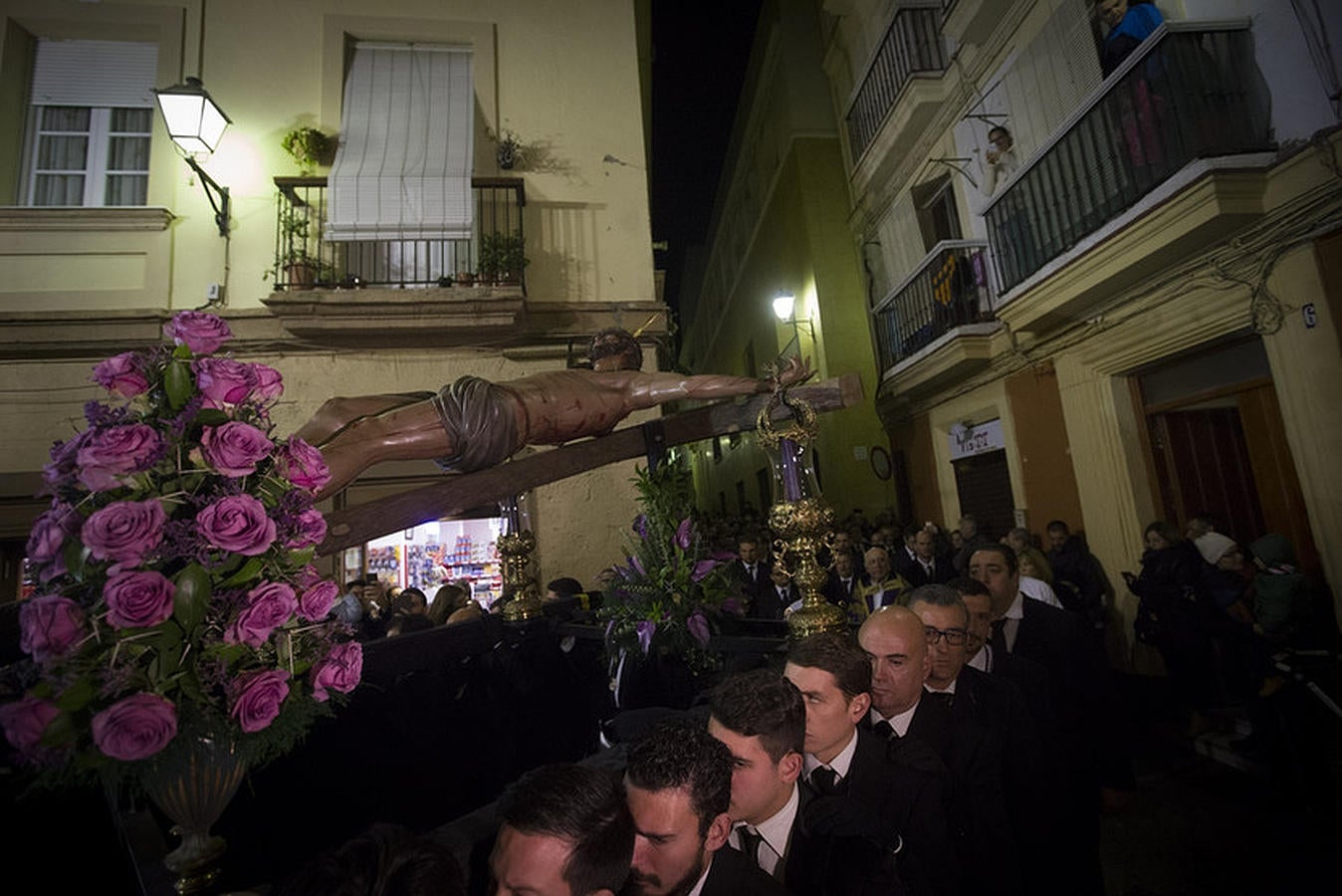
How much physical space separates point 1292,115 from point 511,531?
652 centimetres

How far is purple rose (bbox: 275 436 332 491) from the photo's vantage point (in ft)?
5.47

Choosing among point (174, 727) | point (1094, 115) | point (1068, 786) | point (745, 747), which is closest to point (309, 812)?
point (174, 727)

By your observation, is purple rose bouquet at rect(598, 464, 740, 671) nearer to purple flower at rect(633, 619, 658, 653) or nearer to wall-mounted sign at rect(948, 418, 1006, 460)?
purple flower at rect(633, 619, 658, 653)

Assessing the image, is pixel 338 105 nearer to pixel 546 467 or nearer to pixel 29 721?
pixel 546 467

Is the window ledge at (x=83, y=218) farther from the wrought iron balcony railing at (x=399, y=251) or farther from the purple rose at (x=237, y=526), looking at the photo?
the purple rose at (x=237, y=526)

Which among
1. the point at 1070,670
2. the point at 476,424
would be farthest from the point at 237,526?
the point at 1070,670

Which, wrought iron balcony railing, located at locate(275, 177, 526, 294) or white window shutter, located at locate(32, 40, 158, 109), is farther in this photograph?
white window shutter, located at locate(32, 40, 158, 109)

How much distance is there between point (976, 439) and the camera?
9.73 m

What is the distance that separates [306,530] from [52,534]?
472 millimetres

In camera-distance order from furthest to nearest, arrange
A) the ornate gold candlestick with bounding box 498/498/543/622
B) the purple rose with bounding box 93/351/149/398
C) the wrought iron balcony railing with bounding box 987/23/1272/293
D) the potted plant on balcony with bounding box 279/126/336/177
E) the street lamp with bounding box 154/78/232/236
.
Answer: the potted plant on balcony with bounding box 279/126/336/177, the street lamp with bounding box 154/78/232/236, the wrought iron balcony railing with bounding box 987/23/1272/293, the ornate gold candlestick with bounding box 498/498/543/622, the purple rose with bounding box 93/351/149/398

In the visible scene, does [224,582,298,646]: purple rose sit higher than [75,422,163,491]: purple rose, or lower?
lower

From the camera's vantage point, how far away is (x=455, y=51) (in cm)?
768

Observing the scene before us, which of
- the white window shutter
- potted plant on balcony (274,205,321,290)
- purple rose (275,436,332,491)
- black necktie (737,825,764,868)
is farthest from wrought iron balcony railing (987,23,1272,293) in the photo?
the white window shutter

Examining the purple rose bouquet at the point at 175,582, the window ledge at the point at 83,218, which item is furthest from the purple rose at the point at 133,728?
the window ledge at the point at 83,218
